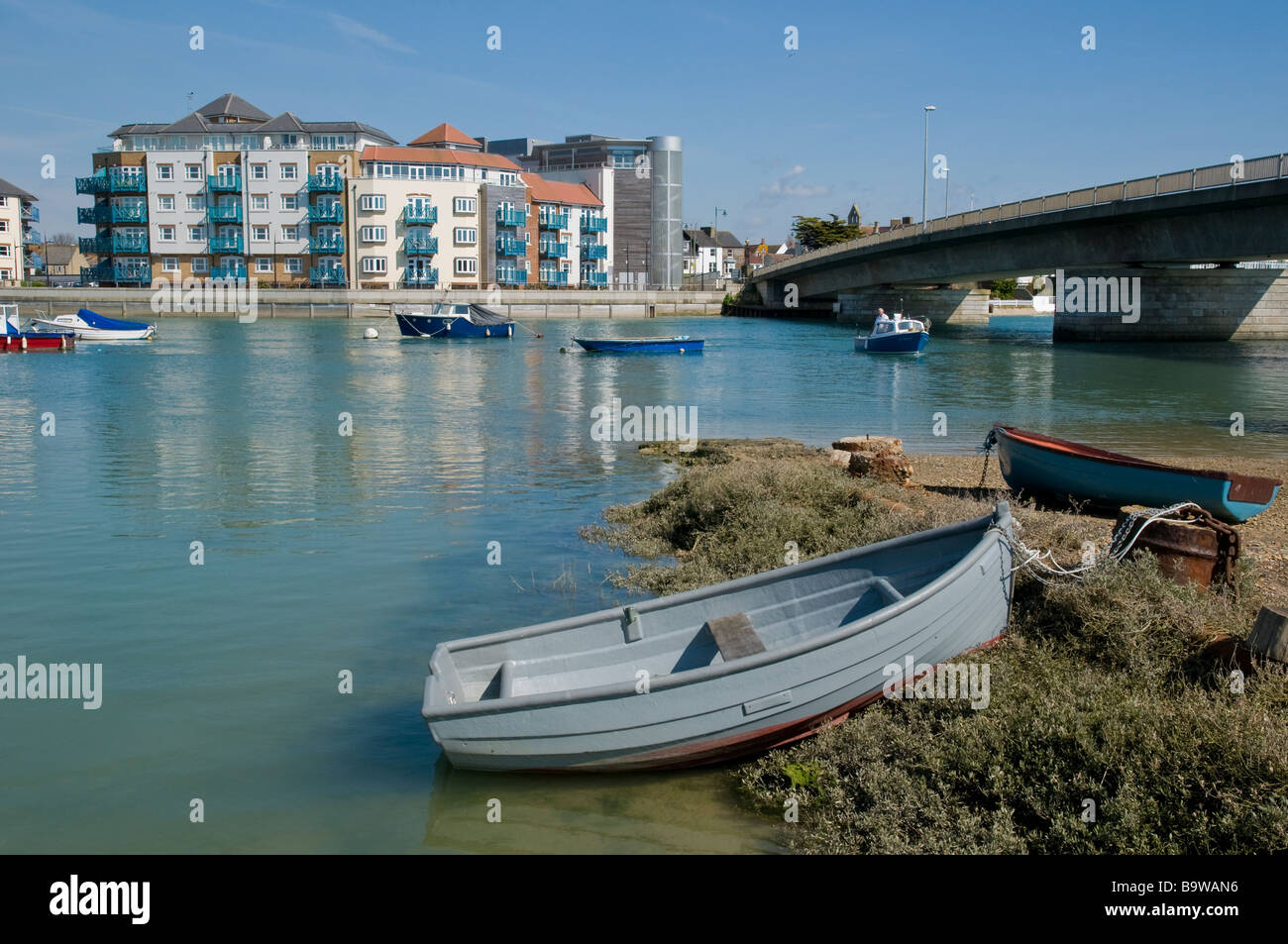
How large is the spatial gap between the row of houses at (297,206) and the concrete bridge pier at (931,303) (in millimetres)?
39557

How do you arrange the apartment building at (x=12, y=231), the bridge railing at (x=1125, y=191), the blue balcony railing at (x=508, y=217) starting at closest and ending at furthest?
the bridge railing at (x=1125, y=191) < the blue balcony railing at (x=508, y=217) < the apartment building at (x=12, y=231)

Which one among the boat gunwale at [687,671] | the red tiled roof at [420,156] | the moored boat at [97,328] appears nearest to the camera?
the boat gunwale at [687,671]

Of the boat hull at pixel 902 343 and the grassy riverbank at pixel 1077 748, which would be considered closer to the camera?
the grassy riverbank at pixel 1077 748

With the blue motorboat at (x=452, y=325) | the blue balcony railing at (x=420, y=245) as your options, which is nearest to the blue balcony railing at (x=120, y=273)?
the blue balcony railing at (x=420, y=245)

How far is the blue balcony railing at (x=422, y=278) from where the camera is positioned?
10875 cm

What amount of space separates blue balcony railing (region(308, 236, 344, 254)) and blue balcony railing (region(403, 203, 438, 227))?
7024 millimetres

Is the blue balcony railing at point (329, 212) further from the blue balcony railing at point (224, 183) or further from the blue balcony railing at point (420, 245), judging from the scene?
the blue balcony railing at point (224, 183)

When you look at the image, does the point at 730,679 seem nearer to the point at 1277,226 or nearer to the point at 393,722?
the point at 393,722

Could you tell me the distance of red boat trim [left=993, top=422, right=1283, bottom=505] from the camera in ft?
43.5

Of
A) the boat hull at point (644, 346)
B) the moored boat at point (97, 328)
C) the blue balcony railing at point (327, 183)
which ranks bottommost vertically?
the boat hull at point (644, 346)

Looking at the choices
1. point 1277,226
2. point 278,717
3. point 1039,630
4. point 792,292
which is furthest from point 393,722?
point 792,292

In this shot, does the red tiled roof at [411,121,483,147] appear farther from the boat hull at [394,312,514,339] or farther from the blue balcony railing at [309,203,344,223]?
the boat hull at [394,312,514,339]
